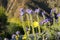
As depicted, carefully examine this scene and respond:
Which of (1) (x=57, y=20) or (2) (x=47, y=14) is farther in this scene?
(2) (x=47, y=14)

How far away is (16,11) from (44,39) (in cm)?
140

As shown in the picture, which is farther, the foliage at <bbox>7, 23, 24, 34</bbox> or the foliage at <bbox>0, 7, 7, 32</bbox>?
the foliage at <bbox>0, 7, 7, 32</bbox>

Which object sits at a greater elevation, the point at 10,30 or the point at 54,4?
the point at 54,4

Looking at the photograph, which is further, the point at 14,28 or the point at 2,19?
the point at 2,19

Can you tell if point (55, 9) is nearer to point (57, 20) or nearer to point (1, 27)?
point (57, 20)

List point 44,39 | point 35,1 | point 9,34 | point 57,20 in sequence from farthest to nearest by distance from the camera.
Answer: point 35,1 < point 9,34 < point 57,20 < point 44,39

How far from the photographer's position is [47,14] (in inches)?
169

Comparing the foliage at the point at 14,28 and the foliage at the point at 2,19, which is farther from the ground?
the foliage at the point at 2,19

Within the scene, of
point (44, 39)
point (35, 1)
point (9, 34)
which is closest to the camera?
point (44, 39)

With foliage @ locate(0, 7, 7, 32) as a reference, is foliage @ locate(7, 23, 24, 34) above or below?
below

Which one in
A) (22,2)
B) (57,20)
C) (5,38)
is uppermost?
(22,2)

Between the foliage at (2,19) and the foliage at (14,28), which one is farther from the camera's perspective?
the foliage at (2,19)

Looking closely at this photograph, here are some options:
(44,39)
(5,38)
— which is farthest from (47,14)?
(44,39)

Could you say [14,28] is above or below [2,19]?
below
